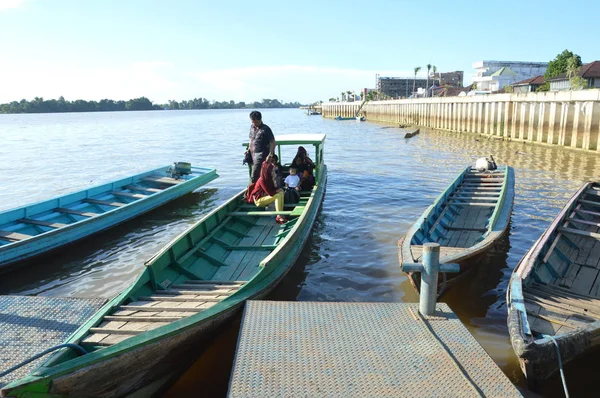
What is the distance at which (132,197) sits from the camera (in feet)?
44.0

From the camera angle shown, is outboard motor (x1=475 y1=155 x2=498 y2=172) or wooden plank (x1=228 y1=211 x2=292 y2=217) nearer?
wooden plank (x1=228 y1=211 x2=292 y2=217)

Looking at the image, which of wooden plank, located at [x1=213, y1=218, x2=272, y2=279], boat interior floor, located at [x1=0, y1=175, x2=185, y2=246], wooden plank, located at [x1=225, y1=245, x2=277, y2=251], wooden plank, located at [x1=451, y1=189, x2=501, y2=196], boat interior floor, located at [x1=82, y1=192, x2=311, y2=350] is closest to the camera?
boat interior floor, located at [x1=82, y1=192, x2=311, y2=350]

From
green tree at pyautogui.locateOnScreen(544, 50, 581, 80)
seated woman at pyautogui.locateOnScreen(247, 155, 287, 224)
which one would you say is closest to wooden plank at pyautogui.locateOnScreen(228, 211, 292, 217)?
seated woman at pyautogui.locateOnScreen(247, 155, 287, 224)

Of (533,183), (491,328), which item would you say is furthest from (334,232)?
(533,183)

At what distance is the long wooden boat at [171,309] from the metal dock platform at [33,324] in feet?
3.54

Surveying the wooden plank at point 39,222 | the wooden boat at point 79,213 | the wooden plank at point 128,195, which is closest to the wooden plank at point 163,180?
the wooden boat at point 79,213

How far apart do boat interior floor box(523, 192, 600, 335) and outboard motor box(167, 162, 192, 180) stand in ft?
41.1

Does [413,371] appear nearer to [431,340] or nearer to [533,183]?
[431,340]

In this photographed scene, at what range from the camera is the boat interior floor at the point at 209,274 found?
5098 mm

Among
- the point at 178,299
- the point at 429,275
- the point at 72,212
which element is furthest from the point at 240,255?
the point at 72,212

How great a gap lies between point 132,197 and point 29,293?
5.28 metres

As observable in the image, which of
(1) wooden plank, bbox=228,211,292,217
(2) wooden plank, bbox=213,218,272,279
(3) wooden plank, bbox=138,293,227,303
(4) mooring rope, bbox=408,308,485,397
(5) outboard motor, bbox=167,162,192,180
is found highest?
(5) outboard motor, bbox=167,162,192,180

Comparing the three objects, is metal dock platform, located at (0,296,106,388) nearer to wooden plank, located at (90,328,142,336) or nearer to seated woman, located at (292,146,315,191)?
wooden plank, located at (90,328,142,336)

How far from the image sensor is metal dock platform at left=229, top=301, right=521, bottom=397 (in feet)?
12.4
